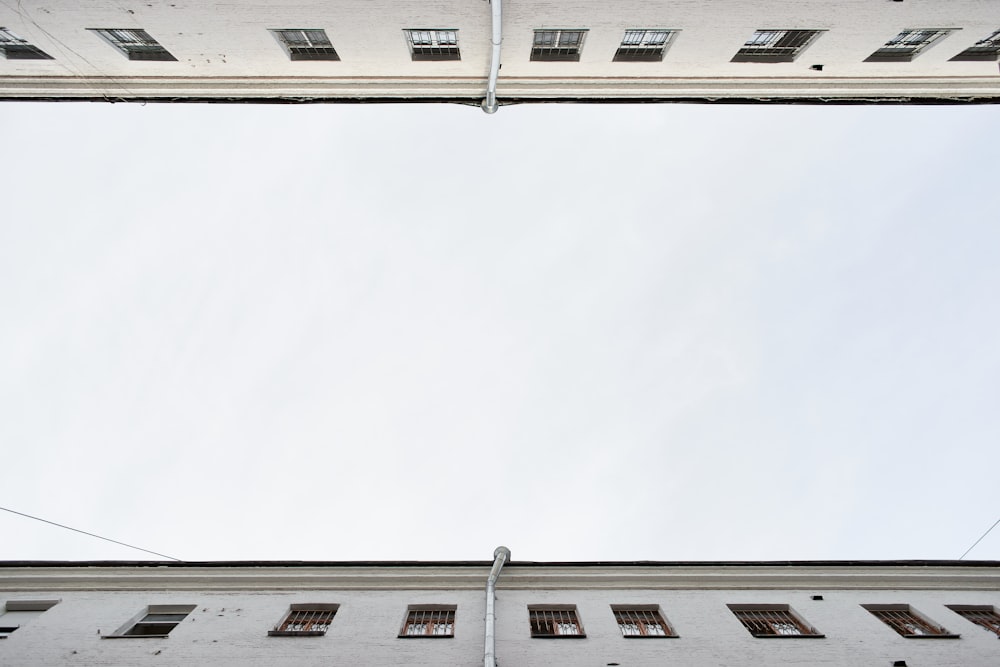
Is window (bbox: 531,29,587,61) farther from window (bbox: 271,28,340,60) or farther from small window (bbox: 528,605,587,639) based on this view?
small window (bbox: 528,605,587,639)

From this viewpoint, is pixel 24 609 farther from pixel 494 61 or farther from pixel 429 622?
pixel 494 61

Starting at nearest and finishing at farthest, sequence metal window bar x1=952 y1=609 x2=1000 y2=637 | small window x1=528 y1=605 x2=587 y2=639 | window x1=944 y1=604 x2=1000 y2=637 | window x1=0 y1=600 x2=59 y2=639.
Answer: small window x1=528 y1=605 x2=587 y2=639 → window x1=0 y1=600 x2=59 y2=639 → metal window bar x1=952 y1=609 x2=1000 y2=637 → window x1=944 y1=604 x2=1000 y2=637

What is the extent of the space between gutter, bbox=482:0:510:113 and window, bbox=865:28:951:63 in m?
9.18

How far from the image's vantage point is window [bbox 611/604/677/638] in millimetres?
13001

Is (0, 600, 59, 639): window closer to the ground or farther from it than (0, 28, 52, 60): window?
closer to the ground

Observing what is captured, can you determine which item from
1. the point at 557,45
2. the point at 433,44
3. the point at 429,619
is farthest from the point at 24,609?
the point at 557,45

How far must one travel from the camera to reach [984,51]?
1378cm

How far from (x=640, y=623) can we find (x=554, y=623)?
2083mm

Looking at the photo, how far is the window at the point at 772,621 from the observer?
13.1 m

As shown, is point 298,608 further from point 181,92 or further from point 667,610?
point 181,92

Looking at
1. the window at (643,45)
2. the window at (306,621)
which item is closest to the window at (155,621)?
the window at (306,621)

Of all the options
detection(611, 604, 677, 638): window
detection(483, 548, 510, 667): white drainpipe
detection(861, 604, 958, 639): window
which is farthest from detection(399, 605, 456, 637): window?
detection(861, 604, 958, 639): window

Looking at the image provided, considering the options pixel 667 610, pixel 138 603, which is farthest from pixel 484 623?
pixel 138 603

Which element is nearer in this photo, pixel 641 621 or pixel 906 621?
pixel 641 621
